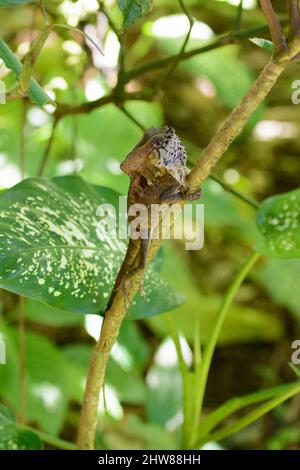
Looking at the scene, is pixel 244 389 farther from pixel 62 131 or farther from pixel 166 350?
pixel 62 131

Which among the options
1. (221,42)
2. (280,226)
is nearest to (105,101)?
(221,42)

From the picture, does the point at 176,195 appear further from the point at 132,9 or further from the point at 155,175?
the point at 132,9

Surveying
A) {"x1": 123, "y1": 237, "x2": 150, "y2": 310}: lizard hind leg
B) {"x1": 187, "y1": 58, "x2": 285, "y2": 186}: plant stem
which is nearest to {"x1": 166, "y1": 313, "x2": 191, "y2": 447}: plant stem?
{"x1": 123, "y1": 237, "x2": 150, "y2": 310}: lizard hind leg

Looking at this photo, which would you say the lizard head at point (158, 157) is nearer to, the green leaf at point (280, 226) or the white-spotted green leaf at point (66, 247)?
the white-spotted green leaf at point (66, 247)

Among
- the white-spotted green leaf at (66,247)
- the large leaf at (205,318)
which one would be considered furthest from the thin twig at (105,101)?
the large leaf at (205,318)

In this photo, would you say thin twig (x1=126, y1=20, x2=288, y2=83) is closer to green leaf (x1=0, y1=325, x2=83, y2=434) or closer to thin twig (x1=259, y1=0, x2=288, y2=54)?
thin twig (x1=259, y1=0, x2=288, y2=54)
